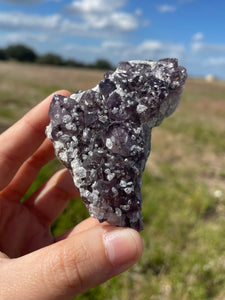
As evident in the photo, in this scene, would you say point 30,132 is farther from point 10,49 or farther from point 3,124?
point 10,49

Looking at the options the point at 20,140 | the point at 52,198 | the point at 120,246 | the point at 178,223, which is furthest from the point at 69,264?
the point at 178,223

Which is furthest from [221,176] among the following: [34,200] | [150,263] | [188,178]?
[34,200]

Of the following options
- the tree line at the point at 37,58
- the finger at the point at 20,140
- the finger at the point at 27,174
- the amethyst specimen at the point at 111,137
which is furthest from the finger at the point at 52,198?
the tree line at the point at 37,58

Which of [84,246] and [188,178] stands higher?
[84,246]

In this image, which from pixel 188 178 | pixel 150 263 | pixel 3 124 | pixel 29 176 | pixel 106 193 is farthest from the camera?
pixel 3 124

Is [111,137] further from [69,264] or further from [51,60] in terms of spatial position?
[51,60]

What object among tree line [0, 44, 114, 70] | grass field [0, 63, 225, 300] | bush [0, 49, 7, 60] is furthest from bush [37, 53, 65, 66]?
grass field [0, 63, 225, 300]
